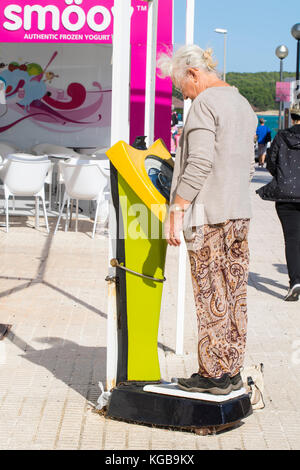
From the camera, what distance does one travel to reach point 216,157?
3746mm

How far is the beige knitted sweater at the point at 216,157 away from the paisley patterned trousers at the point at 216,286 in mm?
98

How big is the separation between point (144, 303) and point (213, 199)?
645 mm

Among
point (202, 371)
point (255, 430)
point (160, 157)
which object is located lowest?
point (255, 430)

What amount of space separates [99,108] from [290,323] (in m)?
9.03

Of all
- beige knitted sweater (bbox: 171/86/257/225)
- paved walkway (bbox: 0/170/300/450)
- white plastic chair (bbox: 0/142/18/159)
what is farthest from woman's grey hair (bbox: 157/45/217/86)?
white plastic chair (bbox: 0/142/18/159)

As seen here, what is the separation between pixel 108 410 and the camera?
4.11 m

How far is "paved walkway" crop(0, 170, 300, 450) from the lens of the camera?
12.8 ft

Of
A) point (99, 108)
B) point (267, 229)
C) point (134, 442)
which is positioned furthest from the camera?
point (99, 108)

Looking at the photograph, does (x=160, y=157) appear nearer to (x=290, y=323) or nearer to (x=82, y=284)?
(x=290, y=323)

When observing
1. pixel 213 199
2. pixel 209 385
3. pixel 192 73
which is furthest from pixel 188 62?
pixel 209 385

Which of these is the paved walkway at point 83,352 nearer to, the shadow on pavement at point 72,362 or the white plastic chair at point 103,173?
the shadow on pavement at point 72,362

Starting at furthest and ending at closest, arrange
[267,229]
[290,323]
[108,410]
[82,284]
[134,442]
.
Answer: [267,229] → [82,284] → [290,323] → [108,410] → [134,442]

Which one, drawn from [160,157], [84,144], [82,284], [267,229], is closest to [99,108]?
[84,144]

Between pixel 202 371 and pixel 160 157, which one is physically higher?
pixel 160 157
